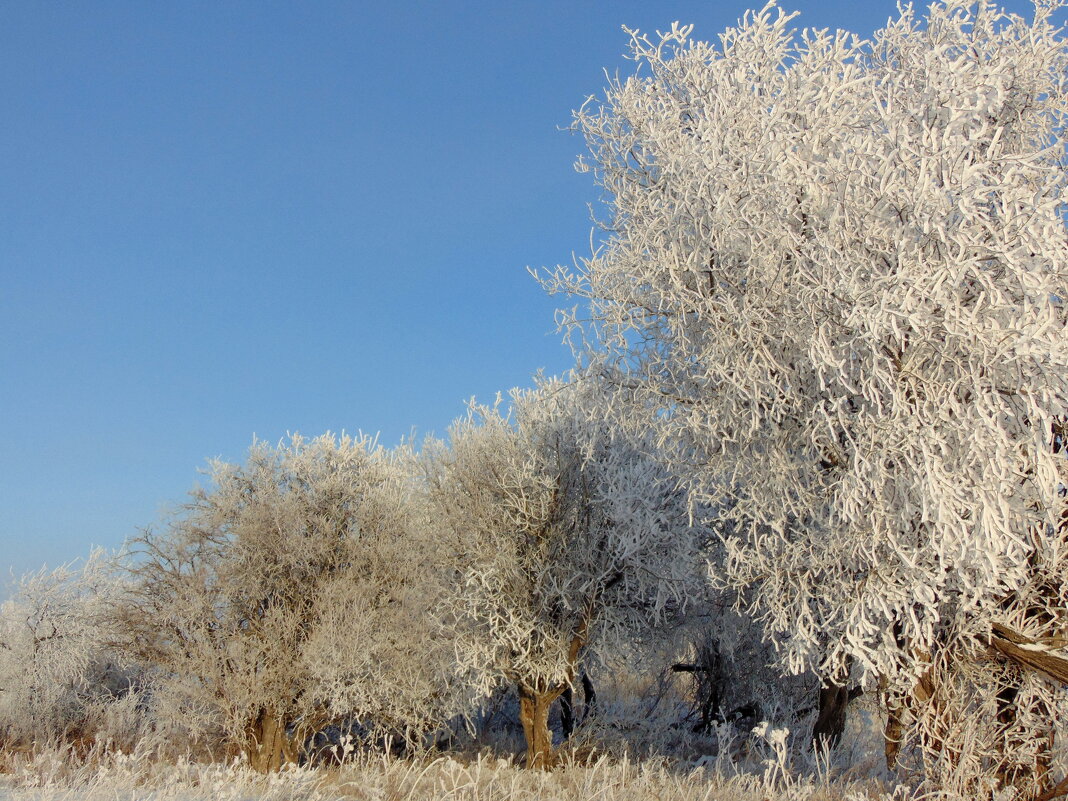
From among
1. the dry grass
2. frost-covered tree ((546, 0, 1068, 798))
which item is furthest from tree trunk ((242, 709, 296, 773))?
frost-covered tree ((546, 0, 1068, 798))

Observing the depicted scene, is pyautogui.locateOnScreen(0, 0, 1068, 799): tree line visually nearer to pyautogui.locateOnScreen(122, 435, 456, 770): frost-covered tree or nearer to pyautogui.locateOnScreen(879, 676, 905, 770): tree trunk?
pyautogui.locateOnScreen(879, 676, 905, 770): tree trunk

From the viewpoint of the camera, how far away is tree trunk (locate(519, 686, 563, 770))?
13.6 metres

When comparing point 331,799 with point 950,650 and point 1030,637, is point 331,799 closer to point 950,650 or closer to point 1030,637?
point 950,650

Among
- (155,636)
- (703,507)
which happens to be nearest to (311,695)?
(155,636)

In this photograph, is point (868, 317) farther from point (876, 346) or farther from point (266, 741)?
point (266, 741)

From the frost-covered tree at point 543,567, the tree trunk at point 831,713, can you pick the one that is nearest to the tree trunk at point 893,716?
the frost-covered tree at point 543,567

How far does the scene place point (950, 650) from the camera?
7457 mm

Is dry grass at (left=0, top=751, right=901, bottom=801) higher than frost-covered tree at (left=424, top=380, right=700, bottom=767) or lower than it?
lower

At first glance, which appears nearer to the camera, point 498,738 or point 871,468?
point 871,468

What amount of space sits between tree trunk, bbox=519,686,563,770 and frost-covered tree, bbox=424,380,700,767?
0.07ft

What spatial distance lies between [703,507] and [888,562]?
5.52 metres

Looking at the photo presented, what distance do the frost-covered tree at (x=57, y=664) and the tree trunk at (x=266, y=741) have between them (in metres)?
5.43

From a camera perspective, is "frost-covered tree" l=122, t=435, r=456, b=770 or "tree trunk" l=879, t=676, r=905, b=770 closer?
"tree trunk" l=879, t=676, r=905, b=770

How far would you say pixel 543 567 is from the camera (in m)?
13.4
